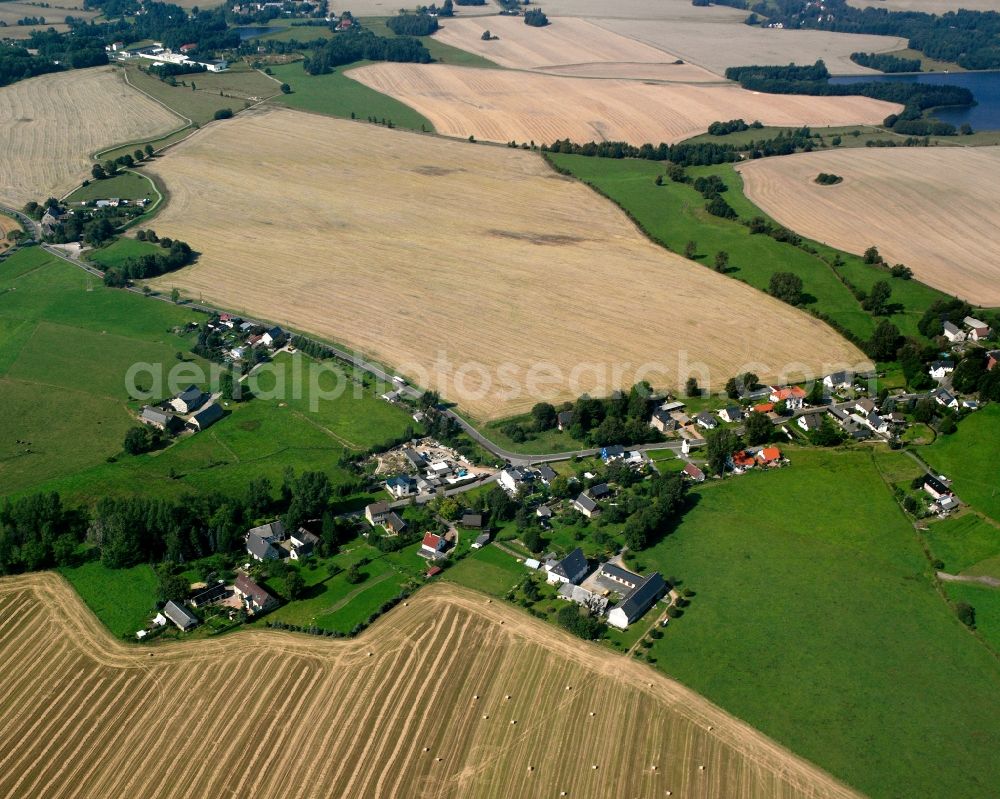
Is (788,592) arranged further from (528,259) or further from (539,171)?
(539,171)

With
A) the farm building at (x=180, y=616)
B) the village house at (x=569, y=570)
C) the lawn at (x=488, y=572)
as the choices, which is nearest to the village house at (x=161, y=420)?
the farm building at (x=180, y=616)

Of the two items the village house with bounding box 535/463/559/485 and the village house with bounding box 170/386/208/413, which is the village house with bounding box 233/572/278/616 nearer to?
the village house with bounding box 535/463/559/485

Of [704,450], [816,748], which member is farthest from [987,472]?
[816,748]

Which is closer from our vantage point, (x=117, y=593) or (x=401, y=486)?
(x=117, y=593)

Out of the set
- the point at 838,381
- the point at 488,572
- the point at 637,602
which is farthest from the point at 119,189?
the point at 637,602

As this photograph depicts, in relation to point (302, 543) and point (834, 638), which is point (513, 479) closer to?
point (302, 543)

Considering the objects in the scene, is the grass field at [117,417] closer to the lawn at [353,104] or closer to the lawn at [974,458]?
the lawn at [974,458]

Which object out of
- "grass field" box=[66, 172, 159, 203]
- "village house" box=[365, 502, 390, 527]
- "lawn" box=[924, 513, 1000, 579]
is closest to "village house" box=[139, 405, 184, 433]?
"village house" box=[365, 502, 390, 527]
